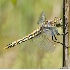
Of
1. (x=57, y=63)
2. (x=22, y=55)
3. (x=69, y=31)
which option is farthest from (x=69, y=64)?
(x=22, y=55)

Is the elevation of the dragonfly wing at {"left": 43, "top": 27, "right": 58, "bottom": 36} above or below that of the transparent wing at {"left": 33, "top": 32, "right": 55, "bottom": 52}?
above

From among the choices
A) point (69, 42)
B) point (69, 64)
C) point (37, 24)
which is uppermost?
point (37, 24)

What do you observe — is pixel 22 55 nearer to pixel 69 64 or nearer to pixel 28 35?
pixel 28 35

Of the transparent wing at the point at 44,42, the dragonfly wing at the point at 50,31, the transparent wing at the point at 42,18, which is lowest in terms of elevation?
the transparent wing at the point at 44,42

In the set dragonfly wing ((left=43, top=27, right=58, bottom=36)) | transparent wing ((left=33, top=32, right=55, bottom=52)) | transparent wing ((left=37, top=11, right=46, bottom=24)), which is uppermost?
transparent wing ((left=37, top=11, right=46, bottom=24))
